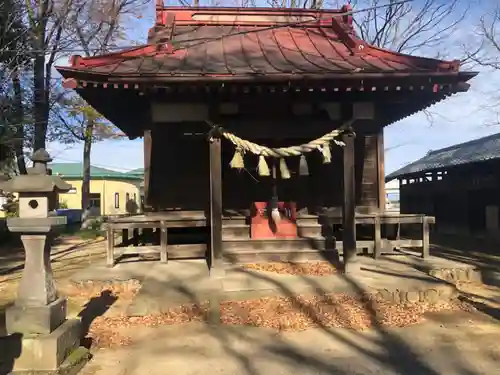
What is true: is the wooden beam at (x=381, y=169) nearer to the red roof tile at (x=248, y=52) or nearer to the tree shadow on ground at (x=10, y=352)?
the red roof tile at (x=248, y=52)

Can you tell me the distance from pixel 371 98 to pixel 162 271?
5.37 metres

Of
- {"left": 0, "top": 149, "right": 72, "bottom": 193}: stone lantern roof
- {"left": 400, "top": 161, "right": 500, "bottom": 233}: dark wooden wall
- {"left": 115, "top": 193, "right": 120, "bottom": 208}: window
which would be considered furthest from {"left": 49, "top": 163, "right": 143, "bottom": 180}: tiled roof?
{"left": 0, "top": 149, "right": 72, "bottom": 193}: stone lantern roof

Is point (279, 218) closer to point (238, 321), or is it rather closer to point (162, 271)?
point (162, 271)

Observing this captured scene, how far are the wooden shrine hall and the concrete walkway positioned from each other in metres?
2.28

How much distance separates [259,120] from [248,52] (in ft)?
4.96

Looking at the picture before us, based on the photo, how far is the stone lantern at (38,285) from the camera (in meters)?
4.24

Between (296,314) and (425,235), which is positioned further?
(425,235)

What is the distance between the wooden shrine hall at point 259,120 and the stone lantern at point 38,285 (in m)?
3.03

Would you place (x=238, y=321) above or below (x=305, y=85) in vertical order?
below

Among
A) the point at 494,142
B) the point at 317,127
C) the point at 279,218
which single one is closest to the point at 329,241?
the point at 279,218

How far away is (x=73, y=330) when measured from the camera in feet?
15.6

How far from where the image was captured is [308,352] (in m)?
4.97

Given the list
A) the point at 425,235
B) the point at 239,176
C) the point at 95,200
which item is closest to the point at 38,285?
the point at 239,176

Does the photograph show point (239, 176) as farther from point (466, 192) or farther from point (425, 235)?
point (466, 192)
